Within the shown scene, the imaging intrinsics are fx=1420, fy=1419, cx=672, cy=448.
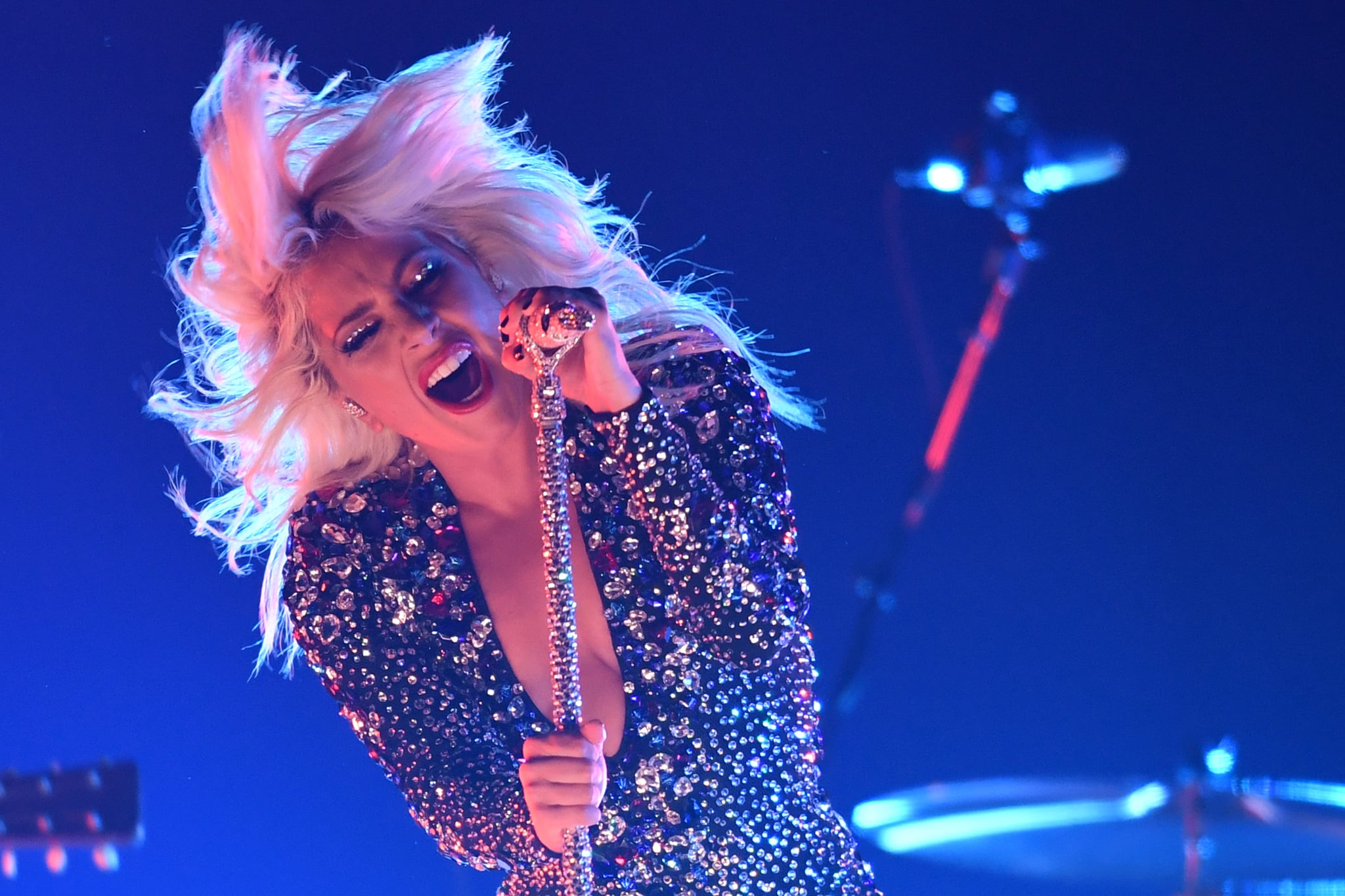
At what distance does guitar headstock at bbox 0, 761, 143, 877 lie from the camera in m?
1.40

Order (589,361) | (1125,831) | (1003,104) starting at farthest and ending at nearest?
(1003,104) → (589,361) → (1125,831)

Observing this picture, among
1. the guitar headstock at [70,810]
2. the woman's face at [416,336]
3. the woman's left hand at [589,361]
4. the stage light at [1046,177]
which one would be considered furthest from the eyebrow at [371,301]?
the stage light at [1046,177]

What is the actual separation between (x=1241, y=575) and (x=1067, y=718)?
1.15 feet

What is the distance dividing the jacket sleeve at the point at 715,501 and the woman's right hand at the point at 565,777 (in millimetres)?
209

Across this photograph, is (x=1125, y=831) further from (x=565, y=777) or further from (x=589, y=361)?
(x=589, y=361)

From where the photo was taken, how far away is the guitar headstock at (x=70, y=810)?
1.40 meters

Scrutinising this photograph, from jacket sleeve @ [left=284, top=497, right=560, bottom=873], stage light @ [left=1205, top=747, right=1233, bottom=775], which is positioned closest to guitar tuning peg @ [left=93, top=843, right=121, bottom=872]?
jacket sleeve @ [left=284, top=497, right=560, bottom=873]

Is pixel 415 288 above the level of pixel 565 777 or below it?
above

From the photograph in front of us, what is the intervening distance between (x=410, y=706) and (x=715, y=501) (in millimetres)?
Answer: 437

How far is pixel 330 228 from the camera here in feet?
5.06

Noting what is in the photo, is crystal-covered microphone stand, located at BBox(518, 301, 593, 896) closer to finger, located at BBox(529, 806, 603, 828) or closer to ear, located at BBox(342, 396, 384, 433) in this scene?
finger, located at BBox(529, 806, 603, 828)

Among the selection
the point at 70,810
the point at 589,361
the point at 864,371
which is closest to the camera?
the point at 589,361

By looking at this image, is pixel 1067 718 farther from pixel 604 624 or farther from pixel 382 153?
pixel 382 153

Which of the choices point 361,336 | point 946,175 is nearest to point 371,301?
point 361,336
